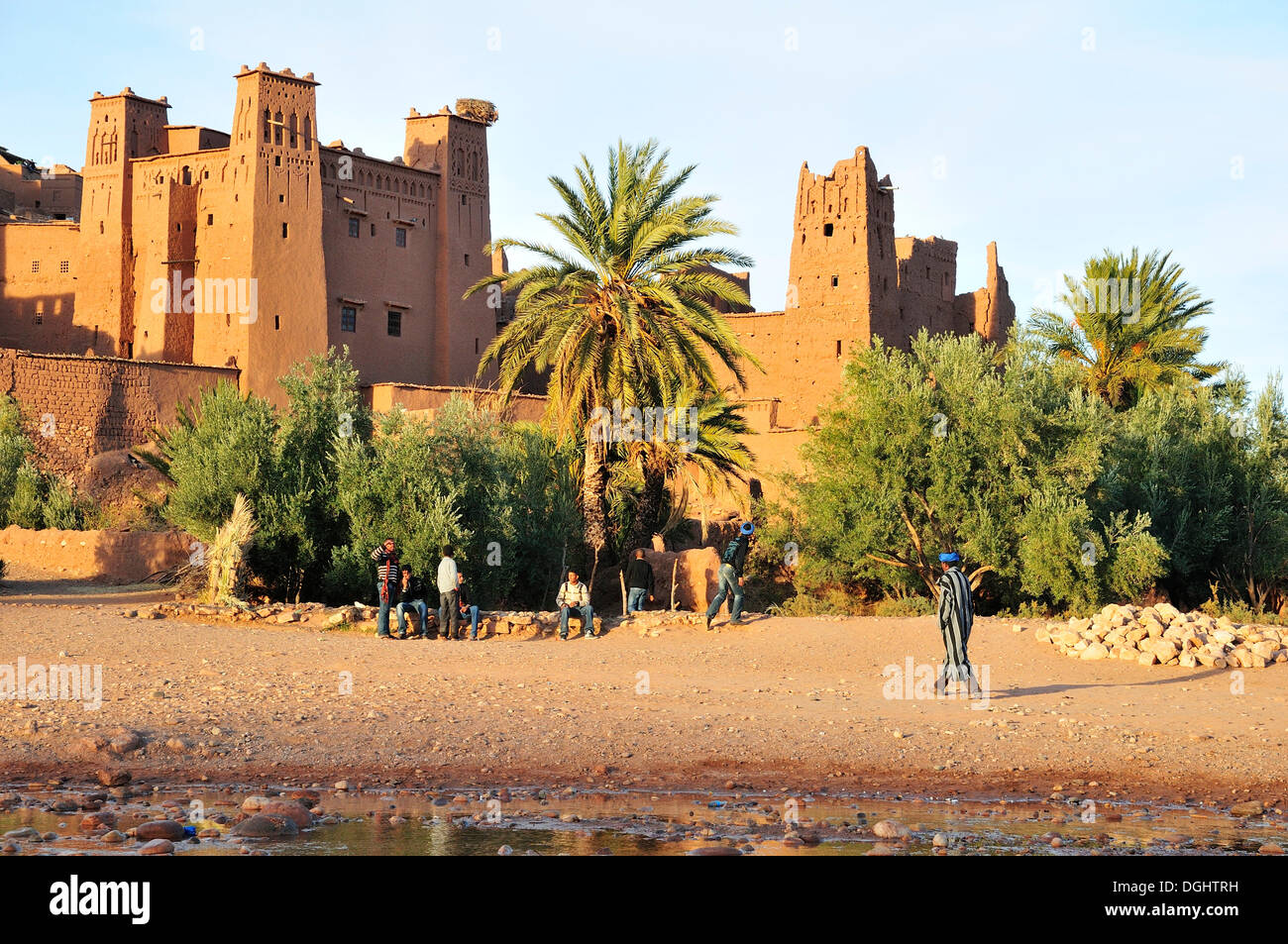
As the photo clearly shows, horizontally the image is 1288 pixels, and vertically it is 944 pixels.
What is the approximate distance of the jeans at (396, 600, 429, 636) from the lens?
700 inches

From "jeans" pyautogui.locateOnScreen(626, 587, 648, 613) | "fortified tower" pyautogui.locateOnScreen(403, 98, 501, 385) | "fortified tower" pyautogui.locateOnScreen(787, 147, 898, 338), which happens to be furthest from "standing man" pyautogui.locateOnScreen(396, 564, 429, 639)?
"fortified tower" pyautogui.locateOnScreen(403, 98, 501, 385)

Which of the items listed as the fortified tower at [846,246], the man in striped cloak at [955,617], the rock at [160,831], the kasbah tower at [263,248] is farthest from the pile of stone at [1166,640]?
the kasbah tower at [263,248]

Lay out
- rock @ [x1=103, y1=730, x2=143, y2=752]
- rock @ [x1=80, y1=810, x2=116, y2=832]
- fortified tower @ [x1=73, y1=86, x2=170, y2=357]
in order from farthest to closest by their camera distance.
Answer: fortified tower @ [x1=73, y1=86, x2=170, y2=357]
rock @ [x1=103, y1=730, x2=143, y2=752]
rock @ [x1=80, y1=810, x2=116, y2=832]

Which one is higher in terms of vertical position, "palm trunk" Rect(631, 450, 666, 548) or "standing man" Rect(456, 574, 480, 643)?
"palm trunk" Rect(631, 450, 666, 548)

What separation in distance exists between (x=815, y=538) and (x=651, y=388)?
3757 millimetres

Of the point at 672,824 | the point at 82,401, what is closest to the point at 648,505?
the point at 672,824

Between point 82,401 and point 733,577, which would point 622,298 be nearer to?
point 733,577

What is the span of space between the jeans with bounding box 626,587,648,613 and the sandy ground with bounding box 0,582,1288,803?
86.0 inches

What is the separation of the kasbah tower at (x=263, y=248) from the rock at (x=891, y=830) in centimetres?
3495

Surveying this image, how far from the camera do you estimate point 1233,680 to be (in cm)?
1487

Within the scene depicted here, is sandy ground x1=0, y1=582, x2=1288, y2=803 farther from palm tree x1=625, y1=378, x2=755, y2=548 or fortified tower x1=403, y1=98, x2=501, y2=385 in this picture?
fortified tower x1=403, y1=98, x2=501, y2=385

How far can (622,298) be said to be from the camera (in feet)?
73.5
